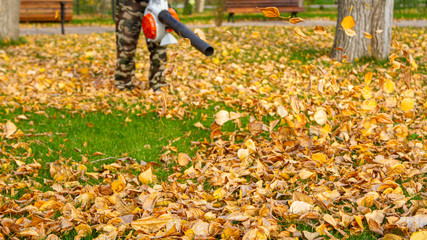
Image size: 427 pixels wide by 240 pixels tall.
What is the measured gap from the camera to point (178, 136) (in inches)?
140

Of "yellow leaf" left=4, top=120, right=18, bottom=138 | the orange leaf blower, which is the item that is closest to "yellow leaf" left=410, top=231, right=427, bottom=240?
the orange leaf blower

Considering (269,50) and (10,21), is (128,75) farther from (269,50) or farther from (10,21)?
(10,21)

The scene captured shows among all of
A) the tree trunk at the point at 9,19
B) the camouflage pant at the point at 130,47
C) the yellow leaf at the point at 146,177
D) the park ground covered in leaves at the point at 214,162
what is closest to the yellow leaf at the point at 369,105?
the park ground covered in leaves at the point at 214,162

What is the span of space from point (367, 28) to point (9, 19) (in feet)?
21.1

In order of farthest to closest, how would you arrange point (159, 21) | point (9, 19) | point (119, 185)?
point (9, 19) < point (159, 21) < point (119, 185)

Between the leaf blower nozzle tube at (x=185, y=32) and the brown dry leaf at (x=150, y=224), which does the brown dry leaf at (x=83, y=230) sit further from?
the leaf blower nozzle tube at (x=185, y=32)

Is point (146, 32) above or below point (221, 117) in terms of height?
above

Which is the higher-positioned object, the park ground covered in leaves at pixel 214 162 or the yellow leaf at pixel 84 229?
the park ground covered in leaves at pixel 214 162

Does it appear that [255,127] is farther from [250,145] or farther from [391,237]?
[391,237]

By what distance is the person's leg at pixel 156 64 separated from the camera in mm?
4566

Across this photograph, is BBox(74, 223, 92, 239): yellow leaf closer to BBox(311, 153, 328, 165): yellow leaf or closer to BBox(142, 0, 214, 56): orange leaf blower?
BBox(311, 153, 328, 165): yellow leaf

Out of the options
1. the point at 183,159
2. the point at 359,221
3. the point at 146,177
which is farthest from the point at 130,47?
the point at 359,221

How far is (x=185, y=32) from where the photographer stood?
3.23 metres

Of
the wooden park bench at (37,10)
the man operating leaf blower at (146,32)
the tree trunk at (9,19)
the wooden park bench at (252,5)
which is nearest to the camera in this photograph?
the man operating leaf blower at (146,32)
